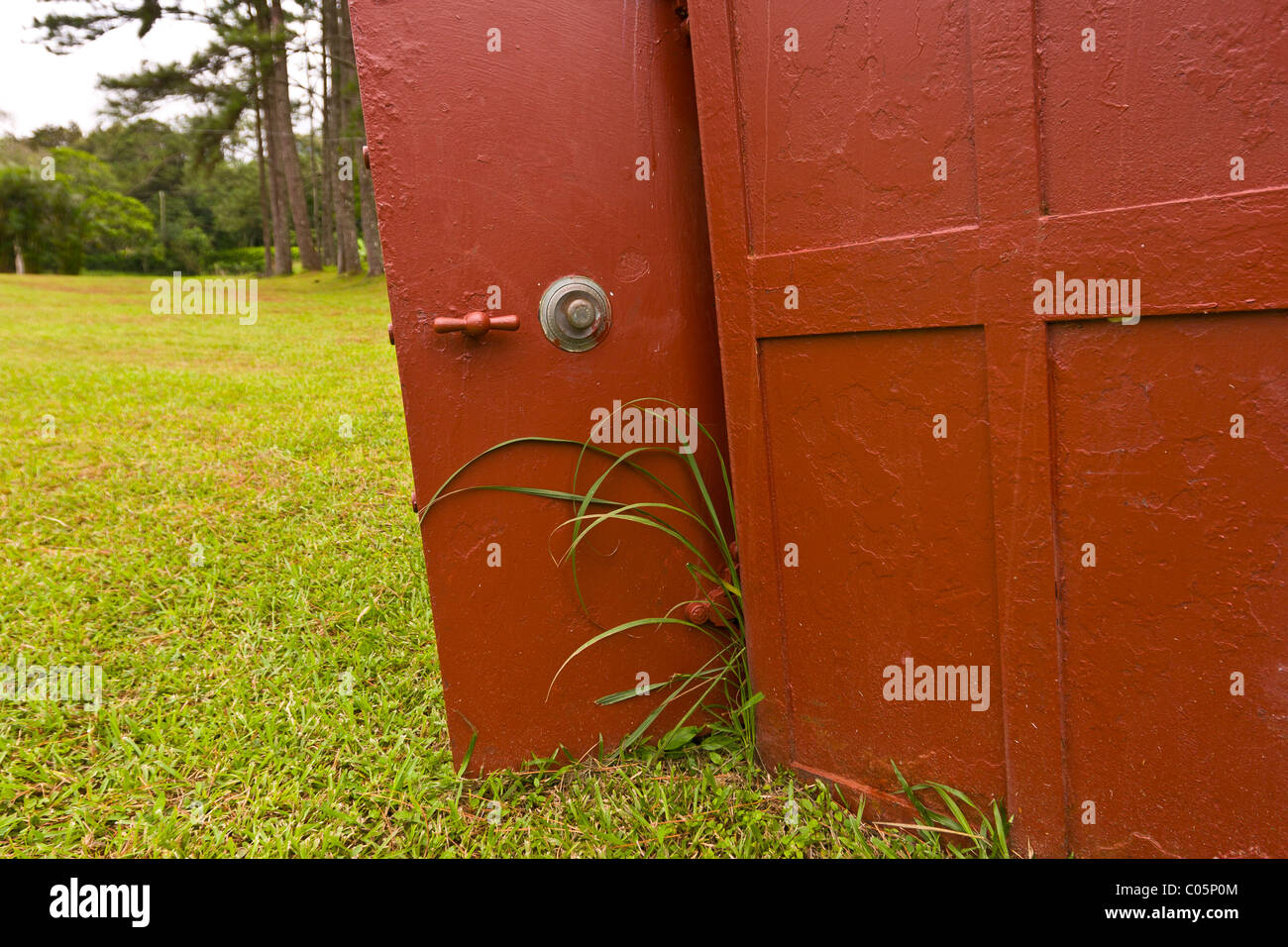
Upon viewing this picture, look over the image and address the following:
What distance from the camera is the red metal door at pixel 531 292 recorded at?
1911 millimetres

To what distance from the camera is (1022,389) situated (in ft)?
5.06

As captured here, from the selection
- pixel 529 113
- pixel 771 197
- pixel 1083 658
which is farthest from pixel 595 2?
pixel 1083 658

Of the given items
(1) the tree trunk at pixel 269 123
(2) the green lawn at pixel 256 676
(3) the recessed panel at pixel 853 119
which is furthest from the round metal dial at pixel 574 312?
(1) the tree trunk at pixel 269 123

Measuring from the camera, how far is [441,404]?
1990 mm

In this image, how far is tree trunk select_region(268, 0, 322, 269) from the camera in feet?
49.0

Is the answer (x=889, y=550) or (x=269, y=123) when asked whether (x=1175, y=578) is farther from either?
(x=269, y=123)

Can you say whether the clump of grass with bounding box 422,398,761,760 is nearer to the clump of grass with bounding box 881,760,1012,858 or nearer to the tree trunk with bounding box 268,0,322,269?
the clump of grass with bounding box 881,760,1012,858

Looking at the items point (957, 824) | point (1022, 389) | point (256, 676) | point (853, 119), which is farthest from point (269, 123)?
point (957, 824)

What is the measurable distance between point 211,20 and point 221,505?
14452mm

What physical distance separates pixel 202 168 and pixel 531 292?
59.2 ft

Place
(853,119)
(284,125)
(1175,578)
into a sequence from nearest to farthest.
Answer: (1175,578) → (853,119) → (284,125)

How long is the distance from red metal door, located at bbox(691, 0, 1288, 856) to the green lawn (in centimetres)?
49

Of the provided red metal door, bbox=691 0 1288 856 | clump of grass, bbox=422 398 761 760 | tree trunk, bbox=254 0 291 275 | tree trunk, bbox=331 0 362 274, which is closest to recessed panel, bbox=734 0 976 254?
red metal door, bbox=691 0 1288 856

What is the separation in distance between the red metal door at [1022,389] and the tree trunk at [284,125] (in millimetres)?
15947
